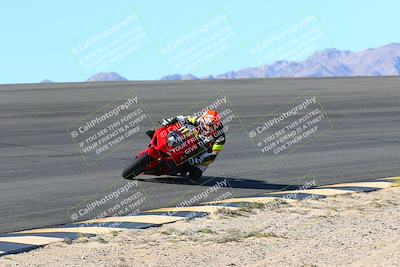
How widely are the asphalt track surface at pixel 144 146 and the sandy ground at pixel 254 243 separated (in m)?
1.63

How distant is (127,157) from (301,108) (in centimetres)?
1529

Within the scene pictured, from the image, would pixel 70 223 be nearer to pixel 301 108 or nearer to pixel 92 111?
pixel 92 111

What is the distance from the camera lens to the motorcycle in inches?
552

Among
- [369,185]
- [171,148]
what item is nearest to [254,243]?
[171,148]

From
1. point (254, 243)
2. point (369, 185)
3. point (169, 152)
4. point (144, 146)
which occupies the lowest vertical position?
point (369, 185)

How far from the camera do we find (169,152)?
46.0 feet

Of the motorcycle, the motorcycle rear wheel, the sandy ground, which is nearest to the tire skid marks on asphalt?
the sandy ground

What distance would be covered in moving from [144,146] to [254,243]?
1008 centimetres

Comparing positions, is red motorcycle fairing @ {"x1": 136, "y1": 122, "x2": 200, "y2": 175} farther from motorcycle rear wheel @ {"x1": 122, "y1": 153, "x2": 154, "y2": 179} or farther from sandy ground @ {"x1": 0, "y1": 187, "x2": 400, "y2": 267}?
sandy ground @ {"x1": 0, "y1": 187, "x2": 400, "y2": 267}

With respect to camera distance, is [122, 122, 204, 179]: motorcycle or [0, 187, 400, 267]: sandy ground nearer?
[0, 187, 400, 267]: sandy ground

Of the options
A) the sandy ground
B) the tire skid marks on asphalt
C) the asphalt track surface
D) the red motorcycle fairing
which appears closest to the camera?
the sandy ground

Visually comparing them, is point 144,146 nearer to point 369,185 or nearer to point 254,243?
point 369,185

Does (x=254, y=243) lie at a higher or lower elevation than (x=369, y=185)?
higher

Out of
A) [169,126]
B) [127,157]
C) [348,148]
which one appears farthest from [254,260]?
[348,148]
